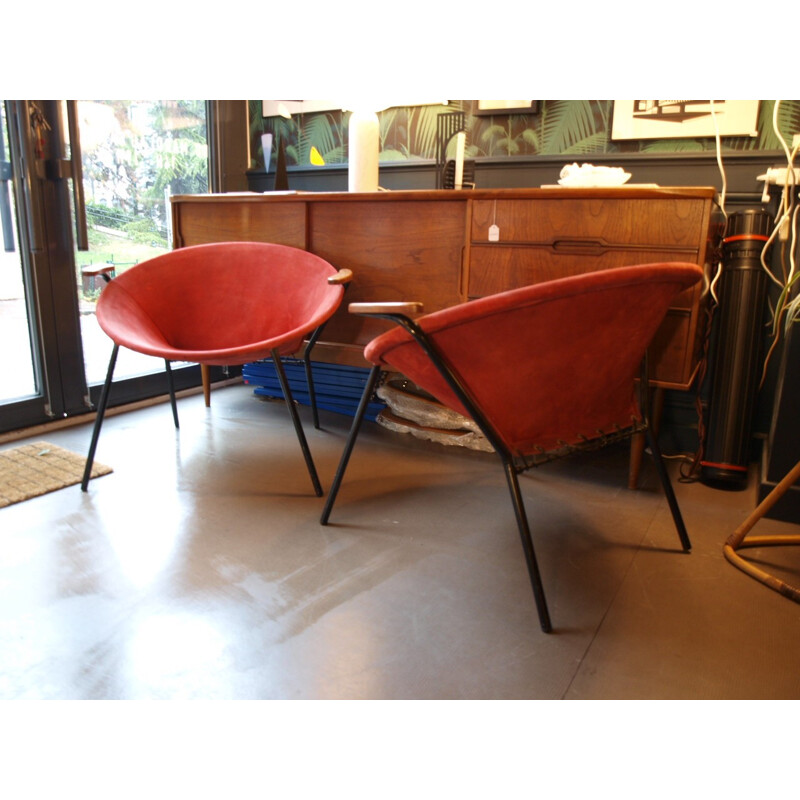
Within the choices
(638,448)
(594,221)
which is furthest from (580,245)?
(638,448)

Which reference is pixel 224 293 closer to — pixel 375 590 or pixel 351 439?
pixel 351 439

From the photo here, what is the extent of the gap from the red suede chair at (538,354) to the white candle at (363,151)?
45.9 inches

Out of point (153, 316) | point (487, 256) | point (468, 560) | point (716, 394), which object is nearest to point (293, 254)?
point (153, 316)

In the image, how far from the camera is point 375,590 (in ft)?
4.75

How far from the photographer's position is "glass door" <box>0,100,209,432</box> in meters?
2.32

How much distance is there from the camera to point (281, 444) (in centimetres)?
238

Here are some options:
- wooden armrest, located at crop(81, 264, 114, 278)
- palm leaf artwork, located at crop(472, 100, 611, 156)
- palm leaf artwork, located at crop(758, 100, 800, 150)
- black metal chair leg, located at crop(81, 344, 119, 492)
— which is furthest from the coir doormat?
palm leaf artwork, located at crop(758, 100, 800, 150)

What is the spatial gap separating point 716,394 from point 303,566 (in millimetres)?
1337

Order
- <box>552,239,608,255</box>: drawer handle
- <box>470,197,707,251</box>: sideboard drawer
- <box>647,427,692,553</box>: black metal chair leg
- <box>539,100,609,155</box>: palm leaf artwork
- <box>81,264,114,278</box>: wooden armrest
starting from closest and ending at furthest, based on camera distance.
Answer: <box>647,427,692,553</box>: black metal chair leg
<box>470,197,707,251</box>: sideboard drawer
<box>552,239,608,255</box>: drawer handle
<box>81,264,114,278</box>: wooden armrest
<box>539,100,609,155</box>: palm leaf artwork

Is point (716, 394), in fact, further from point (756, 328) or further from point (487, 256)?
point (487, 256)

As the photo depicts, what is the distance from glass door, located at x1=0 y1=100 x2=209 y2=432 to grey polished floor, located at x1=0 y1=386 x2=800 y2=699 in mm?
565

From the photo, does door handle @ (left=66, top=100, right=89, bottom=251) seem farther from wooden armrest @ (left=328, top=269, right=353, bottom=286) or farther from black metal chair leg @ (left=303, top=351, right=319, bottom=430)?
wooden armrest @ (left=328, top=269, right=353, bottom=286)

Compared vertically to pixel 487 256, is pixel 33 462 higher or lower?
lower

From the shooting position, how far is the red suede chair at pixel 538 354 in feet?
3.99
